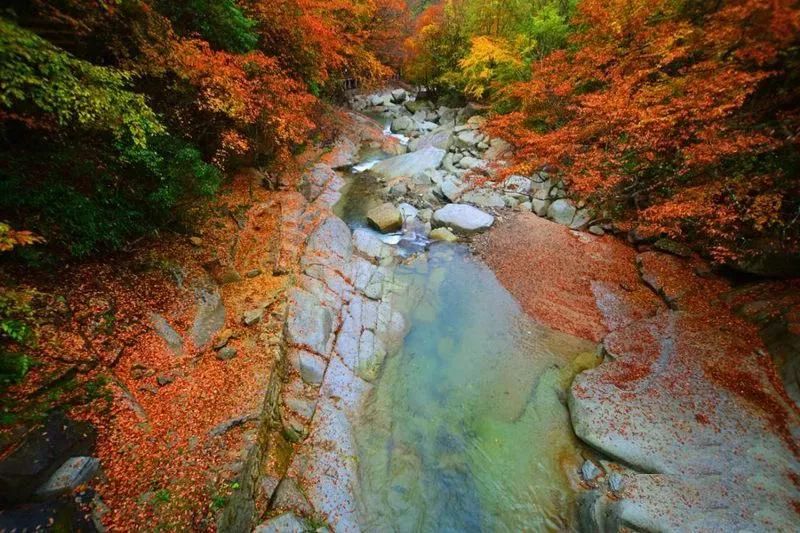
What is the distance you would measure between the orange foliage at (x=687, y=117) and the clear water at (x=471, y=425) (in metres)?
4.70

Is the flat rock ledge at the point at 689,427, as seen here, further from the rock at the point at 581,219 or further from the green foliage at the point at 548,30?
the green foliage at the point at 548,30

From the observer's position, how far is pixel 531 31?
1472 centimetres

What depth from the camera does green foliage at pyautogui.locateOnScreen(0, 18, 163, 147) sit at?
3.38 meters

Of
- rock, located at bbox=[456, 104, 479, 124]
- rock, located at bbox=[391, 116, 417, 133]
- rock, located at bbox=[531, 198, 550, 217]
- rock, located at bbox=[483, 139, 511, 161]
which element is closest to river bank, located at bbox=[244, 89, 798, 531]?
rock, located at bbox=[531, 198, 550, 217]

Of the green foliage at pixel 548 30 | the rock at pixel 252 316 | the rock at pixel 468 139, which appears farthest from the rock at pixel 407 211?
the green foliage at pixel 548 30

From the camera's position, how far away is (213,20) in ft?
25.5

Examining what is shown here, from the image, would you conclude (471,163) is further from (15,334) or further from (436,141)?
(15,334)

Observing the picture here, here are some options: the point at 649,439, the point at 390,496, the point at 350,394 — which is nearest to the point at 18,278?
the point at 350,394

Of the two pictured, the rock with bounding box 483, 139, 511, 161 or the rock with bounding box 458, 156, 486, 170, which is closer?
the rock with bounding box 483, 139, 511, 161

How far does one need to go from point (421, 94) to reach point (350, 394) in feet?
91.9

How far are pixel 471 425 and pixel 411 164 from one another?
12.4m

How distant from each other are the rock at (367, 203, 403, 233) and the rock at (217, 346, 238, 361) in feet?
23.4

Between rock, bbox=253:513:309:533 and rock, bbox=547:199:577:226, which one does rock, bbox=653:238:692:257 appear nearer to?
rock, bbox=547:199:577:226

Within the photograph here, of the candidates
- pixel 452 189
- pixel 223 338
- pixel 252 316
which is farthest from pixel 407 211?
Result: pixel 223 338
